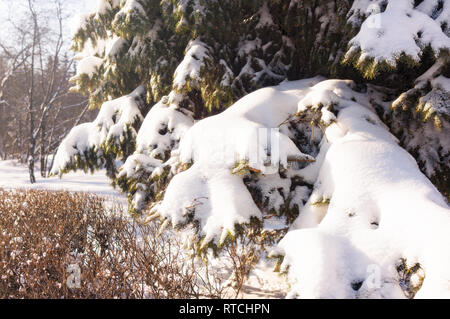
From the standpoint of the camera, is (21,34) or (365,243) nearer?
(365,243)

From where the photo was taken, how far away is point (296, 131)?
354 centimetres

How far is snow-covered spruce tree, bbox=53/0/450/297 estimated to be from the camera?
2.01 metres

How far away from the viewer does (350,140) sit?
110 inches

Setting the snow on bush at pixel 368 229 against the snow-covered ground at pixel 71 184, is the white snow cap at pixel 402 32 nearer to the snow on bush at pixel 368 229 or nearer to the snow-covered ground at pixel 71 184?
the snow on bush at pixel 368 229

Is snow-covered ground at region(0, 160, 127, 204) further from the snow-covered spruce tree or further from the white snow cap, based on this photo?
the white snow cap

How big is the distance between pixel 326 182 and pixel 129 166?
8.51 feet

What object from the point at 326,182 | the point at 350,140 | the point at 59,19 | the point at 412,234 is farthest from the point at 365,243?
the point at 59,19

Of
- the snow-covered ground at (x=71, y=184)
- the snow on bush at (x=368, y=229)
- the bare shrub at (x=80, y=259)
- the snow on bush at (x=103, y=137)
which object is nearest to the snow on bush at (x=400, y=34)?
the snow on bush at (x=368, y=229)

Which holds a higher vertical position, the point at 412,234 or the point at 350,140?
the point at 350,140

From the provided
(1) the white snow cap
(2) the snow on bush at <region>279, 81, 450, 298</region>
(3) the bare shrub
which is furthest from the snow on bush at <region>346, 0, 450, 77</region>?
(3) the bare shrub

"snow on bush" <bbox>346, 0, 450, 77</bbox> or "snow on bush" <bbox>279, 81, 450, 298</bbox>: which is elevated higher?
"snow on bush" <bbox>346, 0, 450, 77</bbox>
